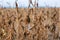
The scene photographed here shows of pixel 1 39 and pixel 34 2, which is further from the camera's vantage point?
pixel 1 39

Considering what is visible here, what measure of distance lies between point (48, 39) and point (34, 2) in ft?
1.74

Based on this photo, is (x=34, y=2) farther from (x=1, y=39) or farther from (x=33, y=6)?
(x=1, y=39)

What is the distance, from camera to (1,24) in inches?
132

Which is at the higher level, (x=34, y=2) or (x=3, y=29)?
(x=34, y=2)

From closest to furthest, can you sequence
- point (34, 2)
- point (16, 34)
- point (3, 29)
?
point (34, 2) < point (16, 34) < point (3, 29)

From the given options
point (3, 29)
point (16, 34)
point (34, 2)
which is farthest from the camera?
point (3, 29)

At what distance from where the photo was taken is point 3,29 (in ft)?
10.6

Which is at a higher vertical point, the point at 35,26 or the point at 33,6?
the point at 33,6

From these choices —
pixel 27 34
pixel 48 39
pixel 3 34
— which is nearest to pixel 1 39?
pixel 3 34

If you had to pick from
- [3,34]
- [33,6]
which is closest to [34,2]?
[33,6]

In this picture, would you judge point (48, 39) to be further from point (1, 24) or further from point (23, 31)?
point (1, 24)

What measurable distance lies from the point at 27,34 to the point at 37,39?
16cm

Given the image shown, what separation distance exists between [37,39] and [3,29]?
492 mm

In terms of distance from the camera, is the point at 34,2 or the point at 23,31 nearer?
the point at 34,2
